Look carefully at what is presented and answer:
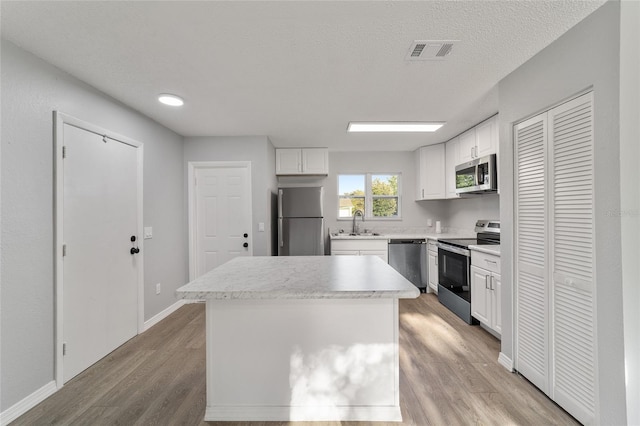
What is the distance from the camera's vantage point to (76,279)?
223 cm

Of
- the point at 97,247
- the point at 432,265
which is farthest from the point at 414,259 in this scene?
the point at 97,247

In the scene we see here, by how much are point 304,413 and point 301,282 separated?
0.80m

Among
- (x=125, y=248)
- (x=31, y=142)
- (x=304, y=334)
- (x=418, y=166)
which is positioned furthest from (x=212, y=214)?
(x=418, y=166)

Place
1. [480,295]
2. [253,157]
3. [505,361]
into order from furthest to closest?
[253,157] → [480,295] → [505,361]

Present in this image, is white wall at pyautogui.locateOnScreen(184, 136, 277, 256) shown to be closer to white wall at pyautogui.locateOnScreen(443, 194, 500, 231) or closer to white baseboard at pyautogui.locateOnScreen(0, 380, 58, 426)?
white baseboard at pyautogui.locateOnScreen(0, 380, 58, 426)

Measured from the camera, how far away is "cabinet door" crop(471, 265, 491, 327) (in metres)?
2.76

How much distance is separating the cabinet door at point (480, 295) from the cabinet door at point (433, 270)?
3.23ft

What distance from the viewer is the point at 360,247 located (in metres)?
4.37

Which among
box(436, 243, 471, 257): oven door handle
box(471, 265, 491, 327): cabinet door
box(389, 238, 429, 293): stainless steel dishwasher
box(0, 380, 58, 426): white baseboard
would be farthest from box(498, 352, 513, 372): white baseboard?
box(0, 380, 58, 426): white baseboard

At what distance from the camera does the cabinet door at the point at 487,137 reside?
3138 millimetres

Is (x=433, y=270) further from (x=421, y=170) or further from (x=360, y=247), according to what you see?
(x=421, y=170)

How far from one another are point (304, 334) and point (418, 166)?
398cm

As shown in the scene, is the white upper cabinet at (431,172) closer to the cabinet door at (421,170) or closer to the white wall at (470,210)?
the cabinet door at (421,170)

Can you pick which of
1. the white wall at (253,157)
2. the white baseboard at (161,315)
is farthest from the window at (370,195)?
the white baseboard at (161,315)
